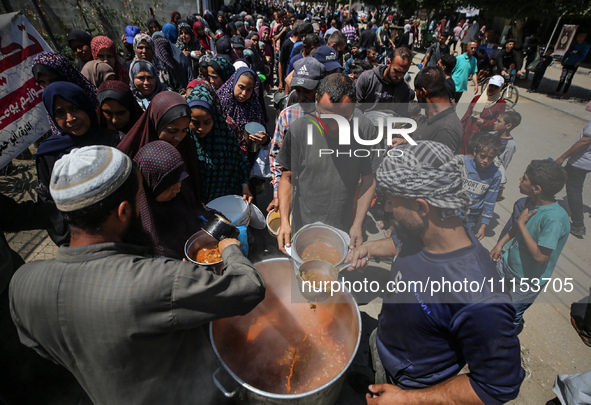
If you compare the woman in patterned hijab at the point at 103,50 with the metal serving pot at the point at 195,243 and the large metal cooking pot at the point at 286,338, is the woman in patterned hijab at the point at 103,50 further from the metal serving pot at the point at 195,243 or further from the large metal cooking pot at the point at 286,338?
the large metal cooking pot at the point at 286,338

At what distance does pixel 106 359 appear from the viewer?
117 centimetres

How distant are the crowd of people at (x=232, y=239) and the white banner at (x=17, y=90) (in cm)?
72

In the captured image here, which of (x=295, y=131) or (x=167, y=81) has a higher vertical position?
(x=295, y=131)

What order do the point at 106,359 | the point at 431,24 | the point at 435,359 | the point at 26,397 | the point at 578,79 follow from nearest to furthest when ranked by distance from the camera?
the point at 106,359 < the point at 435,359 < the point at 26,397 < the point at 578,79 < the point at 431,24

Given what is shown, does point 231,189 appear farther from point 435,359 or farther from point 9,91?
point 9,91

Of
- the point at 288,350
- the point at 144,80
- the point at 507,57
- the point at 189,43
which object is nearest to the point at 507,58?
the point at 507,57

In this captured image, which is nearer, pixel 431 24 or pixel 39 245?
pixel 39 245

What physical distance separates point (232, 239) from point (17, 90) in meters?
4.10

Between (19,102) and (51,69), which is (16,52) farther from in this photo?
(51,69)

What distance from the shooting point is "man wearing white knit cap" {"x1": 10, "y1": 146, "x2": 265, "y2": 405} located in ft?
3.63

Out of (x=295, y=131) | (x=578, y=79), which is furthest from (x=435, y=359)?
(x=578, y=79)

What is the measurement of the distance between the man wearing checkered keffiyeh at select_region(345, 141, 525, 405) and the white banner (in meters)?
4.59

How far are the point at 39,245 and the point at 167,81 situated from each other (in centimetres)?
390

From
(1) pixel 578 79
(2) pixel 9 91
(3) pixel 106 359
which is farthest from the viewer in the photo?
(1) pixel 578 79
